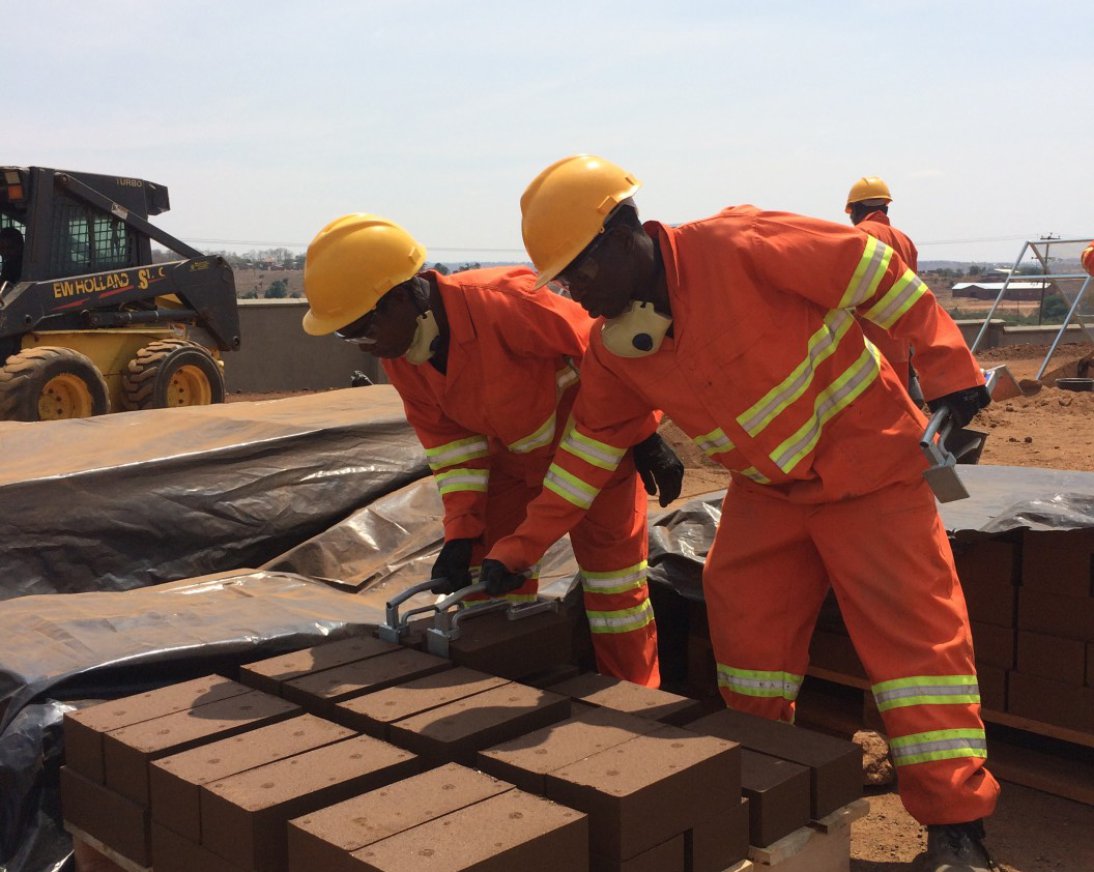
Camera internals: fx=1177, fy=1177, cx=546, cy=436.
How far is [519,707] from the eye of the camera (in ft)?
9.12

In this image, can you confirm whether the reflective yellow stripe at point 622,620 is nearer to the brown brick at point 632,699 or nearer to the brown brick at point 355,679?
the brown brick at point 632,699

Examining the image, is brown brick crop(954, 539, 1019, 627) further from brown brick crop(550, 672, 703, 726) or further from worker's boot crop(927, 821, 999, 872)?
brown brick crop(550, 672, 703, 726)

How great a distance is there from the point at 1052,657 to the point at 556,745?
6.90ft

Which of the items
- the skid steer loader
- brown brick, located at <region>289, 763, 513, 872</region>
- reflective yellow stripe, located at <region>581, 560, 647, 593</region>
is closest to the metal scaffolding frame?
the skid steer loader

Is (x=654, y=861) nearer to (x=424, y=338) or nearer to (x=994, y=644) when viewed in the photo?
(x=424, y=338)

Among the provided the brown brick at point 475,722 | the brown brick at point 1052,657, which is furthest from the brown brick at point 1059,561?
the brown brick at point 475,722

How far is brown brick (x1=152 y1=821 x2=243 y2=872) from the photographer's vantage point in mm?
2432

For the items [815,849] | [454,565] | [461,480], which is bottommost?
[815,849]

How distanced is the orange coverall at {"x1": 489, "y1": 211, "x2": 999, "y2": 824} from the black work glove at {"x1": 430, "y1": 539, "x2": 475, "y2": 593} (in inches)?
31.0

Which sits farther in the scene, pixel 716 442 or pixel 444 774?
pixel 716 442

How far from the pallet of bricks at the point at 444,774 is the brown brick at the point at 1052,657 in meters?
1.38

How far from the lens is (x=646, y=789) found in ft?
7.60

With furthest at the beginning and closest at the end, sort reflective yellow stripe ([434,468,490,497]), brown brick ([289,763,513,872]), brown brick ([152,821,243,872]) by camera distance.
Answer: reflective yellow stripe ([434,468,490,497]) < brown brick ([152,821,243,872]) < brown brick ([289,763,513,872])

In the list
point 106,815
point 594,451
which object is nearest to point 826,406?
point 594,451
